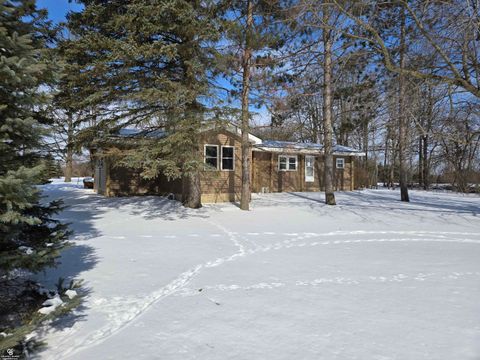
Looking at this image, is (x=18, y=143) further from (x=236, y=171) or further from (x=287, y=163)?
(x=287, y=163)

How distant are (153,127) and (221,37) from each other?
3.64 meters

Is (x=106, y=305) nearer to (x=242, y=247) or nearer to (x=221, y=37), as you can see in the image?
(x=242, y=247)

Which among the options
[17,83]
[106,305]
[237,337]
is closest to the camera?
[17,83]

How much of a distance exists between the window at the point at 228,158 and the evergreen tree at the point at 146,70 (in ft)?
17.0

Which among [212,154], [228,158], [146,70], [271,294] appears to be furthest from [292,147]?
[271,294]

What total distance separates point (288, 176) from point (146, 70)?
12.3m

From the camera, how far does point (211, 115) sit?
993 cm

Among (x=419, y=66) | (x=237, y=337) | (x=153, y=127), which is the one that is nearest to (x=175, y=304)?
(x=237, y=337)

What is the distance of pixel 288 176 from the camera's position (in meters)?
21.3

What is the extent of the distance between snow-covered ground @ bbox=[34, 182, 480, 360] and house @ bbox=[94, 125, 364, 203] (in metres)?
3.33

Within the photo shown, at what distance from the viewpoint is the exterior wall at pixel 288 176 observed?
66.1ft

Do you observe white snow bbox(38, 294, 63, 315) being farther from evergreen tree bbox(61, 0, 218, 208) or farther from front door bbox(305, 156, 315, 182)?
front door bbox(305, 156, 315, 182)

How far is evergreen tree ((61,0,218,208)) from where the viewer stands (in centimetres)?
934

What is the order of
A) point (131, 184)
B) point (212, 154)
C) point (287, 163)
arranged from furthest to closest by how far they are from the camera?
1. point (287, 163)
2. point (131, 184)
3. point (212, 154)
